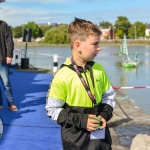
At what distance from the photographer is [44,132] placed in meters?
6.38

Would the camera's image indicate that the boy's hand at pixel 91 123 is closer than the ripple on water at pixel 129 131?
Yes

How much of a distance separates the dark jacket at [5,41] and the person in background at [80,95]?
442 cm

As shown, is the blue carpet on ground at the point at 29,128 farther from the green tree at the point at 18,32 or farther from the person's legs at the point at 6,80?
the green tree at the point at 18,32

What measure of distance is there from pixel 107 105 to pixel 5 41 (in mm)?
4655

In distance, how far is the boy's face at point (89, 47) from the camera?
10.2ft

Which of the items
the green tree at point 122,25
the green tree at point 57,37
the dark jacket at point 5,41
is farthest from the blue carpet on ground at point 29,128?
the green tree at point 122,25

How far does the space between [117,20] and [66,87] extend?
154477mm

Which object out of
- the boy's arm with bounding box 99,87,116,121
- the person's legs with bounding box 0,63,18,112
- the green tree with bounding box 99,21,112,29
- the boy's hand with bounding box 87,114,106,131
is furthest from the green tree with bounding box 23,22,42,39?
the boy's hand with bounding box 87,114,106,131

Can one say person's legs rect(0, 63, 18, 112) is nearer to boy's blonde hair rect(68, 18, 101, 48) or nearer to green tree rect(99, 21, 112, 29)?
boy's blonde hair rect(68, 18, 101, 48)

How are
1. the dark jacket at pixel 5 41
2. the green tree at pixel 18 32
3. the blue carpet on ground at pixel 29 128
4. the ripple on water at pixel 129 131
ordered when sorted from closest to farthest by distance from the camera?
the blue carpet on ground at pixel 29 128
the ripple on water at pixel 129 131
the dark jacket at pixel 5 41
the green tree at pixel 18 32

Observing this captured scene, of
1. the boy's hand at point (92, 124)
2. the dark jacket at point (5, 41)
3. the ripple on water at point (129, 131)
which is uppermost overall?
the dark jacket at point (5, 41)

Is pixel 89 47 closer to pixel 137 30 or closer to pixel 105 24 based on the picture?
pixel 137 30

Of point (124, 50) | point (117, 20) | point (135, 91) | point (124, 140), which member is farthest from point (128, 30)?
point (124, 140)

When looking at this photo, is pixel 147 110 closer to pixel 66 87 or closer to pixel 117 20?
pixel 66 87
